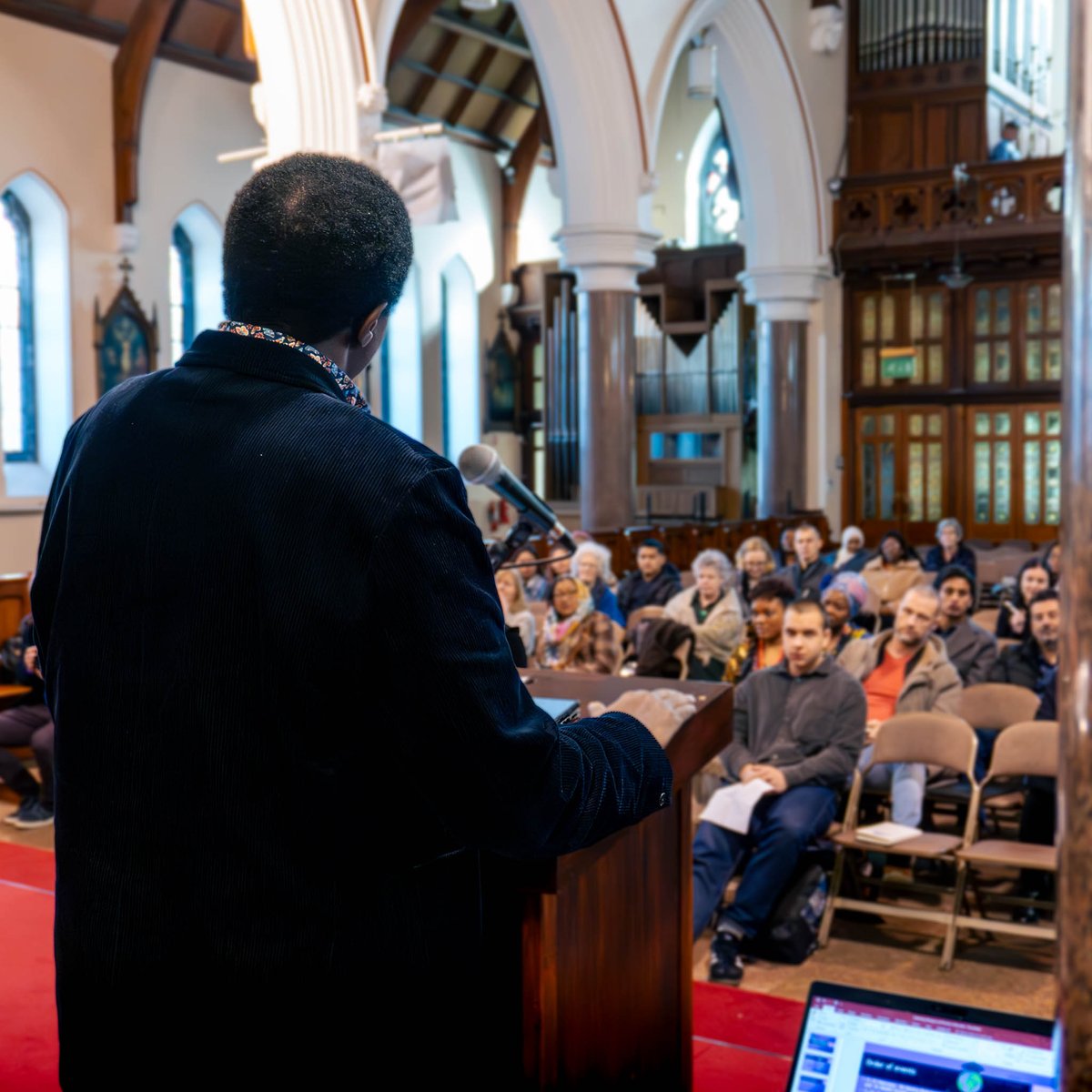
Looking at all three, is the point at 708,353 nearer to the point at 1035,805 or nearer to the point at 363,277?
the point at 1035,805

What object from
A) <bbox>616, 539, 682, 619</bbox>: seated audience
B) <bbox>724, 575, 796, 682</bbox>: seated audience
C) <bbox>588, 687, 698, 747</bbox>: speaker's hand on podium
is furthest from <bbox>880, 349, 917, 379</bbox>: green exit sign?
<bbox>588, 687, 698, 747</bbox>: speaker's hand on podium

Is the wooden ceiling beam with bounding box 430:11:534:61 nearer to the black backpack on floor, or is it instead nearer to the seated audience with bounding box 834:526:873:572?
the seated audience with bounding box 834:526:873:572

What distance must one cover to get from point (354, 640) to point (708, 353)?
1789 cm

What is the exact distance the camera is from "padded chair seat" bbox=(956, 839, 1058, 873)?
4.88 m

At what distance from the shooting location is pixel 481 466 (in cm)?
246

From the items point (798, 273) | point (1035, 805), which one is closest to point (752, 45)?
point (798, 273)

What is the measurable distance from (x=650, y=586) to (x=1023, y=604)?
2.87 metres

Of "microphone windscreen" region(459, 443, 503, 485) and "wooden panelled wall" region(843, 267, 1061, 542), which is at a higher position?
"wooden panelled wall" region(843, 267, 1061, 542)

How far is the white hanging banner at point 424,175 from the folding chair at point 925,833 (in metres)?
5.09

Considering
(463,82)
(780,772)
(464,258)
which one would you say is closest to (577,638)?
(780,772)

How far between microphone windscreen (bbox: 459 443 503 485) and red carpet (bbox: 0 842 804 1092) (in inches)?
47.8

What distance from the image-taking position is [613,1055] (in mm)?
1996

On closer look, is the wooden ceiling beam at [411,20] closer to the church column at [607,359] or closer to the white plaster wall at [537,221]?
the white plaster wall at [537,221]

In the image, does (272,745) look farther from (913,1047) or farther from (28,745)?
(28,745)
